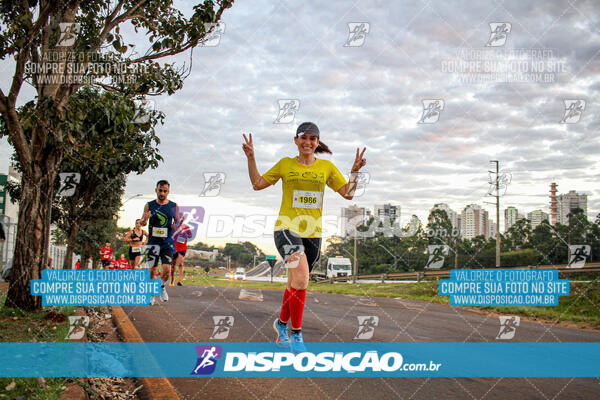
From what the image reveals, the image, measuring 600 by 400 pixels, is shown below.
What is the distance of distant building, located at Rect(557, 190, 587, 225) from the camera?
17513 mm

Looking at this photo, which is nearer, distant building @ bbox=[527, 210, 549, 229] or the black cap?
the black cap

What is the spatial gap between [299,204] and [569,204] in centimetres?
1759

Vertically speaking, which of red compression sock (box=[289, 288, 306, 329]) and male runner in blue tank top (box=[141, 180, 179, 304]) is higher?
male runner in blue tank top (box=[141, 180, 179, 304])

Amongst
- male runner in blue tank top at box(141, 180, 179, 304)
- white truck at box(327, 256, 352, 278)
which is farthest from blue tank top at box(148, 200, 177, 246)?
white truck at box(327, 256, 352, 278)

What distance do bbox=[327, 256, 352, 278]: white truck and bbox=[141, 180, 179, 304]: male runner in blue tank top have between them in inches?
1346

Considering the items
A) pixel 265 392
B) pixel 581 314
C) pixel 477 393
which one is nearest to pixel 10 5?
pixel 265 392

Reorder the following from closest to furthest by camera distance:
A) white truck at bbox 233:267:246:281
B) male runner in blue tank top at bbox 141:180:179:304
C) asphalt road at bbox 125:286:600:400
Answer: asphalt road at bbox 125:286:600:400 → male runner in blue tank top at bbox 141:180:179:304 → white truck at bbox 233:267:246:281

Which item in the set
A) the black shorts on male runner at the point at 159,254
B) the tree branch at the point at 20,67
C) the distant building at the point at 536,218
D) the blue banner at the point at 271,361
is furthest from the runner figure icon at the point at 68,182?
the distant building at the point at 536,218

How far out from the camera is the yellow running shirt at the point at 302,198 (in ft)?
13.3

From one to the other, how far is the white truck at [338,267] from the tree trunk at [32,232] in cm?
3495

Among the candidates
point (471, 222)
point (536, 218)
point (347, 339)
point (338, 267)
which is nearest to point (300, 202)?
point (347, 339)

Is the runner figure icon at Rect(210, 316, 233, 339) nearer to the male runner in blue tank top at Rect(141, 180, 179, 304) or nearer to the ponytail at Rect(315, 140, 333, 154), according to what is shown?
the male runner in blue tank top at Rect(141, 180, 179, 304)

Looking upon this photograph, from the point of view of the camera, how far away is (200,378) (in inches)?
165

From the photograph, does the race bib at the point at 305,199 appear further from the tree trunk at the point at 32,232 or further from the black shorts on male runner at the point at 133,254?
the black shorts on male runner at the point at 133,254
